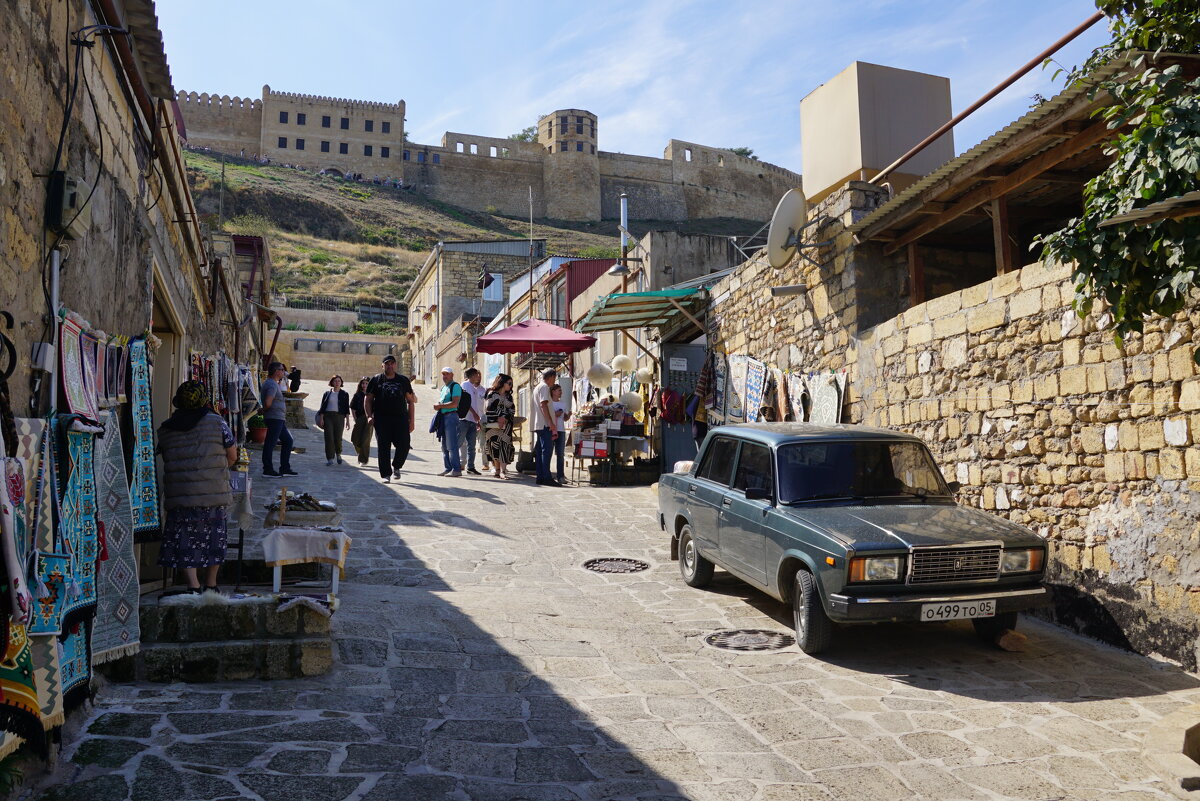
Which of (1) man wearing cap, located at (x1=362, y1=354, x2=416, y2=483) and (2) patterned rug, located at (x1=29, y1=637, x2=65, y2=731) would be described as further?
(1) man wearing cap, located at (x1=362, y1=354, x2=416, y2=483)

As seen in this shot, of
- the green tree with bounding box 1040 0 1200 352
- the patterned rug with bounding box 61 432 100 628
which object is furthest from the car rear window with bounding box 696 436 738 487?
the patterned rug with bounding box 61 432 100 628

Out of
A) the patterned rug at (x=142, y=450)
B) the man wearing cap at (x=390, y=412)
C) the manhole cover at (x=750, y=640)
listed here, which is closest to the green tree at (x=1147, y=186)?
the manhole cover at (x=750, y=640)

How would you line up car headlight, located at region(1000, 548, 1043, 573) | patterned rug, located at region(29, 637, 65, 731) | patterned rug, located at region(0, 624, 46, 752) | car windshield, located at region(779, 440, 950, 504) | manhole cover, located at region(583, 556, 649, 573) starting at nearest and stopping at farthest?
patterned rug, located at region(0, 624, 46, 752)
patterned rug, located at region(29, 637, 65, 731)
car headlight, located at region(1000, 548, 1043, 573)
car windshield, located at region(779, 440, 950, 504)
manhole cover, located at region(583, 556, 649, 573)

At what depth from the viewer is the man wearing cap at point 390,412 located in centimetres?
1234

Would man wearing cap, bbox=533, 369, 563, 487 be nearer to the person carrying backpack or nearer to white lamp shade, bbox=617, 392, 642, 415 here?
the person carrying backpack

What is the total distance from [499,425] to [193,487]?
8638 mm

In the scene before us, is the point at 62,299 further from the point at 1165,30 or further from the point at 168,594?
the point at 1165,30

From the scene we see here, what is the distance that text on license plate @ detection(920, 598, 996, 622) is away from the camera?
5328mm

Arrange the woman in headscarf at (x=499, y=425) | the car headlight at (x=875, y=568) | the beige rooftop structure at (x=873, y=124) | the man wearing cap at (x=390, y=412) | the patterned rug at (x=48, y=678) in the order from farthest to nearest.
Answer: the woman in headscarf at (x=499, y=425) → the man wearing cap at (x=390, y=412) → the beige rooftop structure at (x=873, y=124) → the car headlight at (x=875, y=568) → the patterned rug at (x=48, y=678)

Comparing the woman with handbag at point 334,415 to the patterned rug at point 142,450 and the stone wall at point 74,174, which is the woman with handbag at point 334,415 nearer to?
the stone wall at point 74,174

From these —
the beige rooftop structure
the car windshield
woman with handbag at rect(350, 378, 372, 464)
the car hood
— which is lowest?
the car hood

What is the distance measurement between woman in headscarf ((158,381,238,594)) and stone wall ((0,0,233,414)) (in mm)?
702

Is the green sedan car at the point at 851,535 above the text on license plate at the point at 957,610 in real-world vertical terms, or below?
above

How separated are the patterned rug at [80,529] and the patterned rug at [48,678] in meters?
0.28
